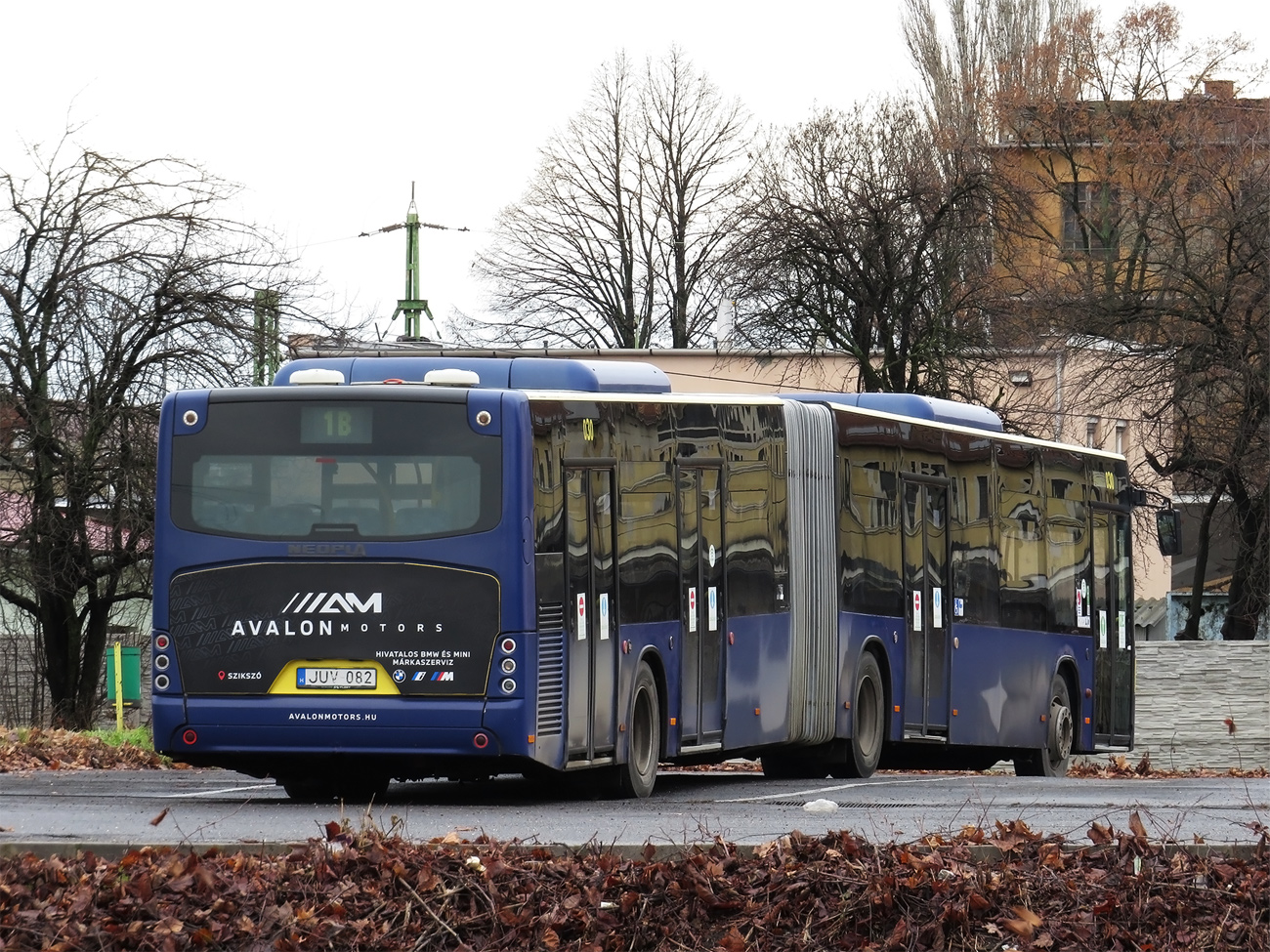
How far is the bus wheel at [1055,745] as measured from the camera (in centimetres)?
2262

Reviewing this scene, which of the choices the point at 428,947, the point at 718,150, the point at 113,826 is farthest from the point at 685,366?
the point at 428,947

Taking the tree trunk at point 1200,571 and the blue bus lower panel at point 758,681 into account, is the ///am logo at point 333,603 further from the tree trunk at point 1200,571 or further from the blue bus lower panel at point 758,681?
the tree trunk at point 1200,571

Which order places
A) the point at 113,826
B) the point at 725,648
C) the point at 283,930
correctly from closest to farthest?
1. the point at 283,930
2. the point at 113,826
3. the point at 725,648

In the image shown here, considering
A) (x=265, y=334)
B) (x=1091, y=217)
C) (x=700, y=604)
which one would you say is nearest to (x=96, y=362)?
Answer: (x=265, y=334)

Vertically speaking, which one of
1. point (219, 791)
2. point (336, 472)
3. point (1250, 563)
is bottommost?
point (219, 791)

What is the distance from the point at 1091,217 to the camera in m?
55.8

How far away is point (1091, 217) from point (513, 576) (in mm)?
44288

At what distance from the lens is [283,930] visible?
807 cm

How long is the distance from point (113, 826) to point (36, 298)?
18541 millimetres

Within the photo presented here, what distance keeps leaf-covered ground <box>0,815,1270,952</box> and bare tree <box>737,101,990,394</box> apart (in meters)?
28.3

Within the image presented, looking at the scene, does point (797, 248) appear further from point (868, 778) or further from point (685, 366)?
point (868, 778)

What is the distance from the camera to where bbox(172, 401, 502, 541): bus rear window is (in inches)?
555

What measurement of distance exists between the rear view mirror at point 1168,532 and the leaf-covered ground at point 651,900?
677 inches

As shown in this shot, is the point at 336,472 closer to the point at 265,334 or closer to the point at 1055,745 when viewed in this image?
the point at 1055,745
